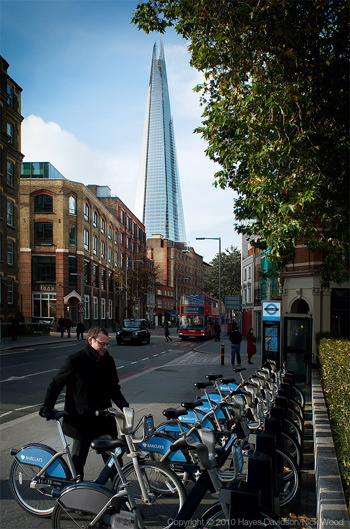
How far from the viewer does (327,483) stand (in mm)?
3934

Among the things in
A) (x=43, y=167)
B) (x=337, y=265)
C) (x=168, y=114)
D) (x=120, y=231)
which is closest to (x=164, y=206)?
(x=168, y=114)

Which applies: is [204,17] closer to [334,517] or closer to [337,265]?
[337,265]

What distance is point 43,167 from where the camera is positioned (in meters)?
59.0

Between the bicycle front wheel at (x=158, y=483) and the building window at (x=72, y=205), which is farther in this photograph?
the building window at (x=72, y=205)

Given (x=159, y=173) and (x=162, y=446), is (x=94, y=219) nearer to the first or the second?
(x=162, y=446)

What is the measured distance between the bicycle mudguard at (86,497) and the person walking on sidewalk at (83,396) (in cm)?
89

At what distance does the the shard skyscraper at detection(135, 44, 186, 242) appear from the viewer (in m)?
169

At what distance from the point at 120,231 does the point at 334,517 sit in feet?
231

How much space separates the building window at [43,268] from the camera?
1951 inches

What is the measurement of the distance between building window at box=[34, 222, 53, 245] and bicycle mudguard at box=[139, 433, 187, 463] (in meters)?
47.6

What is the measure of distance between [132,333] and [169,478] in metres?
28.1

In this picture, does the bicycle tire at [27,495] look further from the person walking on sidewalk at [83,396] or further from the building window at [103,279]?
the building window at [103,279]

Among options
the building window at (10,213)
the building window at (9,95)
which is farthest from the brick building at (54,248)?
the building window at (9,95)

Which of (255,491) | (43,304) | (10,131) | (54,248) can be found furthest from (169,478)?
(54,248)
